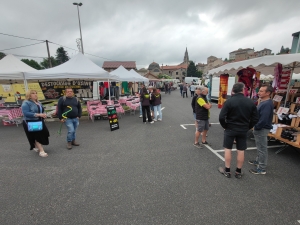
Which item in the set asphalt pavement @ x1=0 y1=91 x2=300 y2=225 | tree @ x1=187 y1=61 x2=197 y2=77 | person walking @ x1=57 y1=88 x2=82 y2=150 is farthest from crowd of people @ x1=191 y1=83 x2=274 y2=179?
tree @ x1=187 y1=61 x2=197 y2=77

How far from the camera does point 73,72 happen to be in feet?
23.1

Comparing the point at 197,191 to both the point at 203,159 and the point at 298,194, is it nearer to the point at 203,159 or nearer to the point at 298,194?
the point at 203,159

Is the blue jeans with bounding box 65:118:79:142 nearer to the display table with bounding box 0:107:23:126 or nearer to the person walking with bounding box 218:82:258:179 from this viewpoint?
the person walking with bounding box 218:82:258:179

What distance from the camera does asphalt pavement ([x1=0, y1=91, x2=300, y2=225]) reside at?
81.3 inches

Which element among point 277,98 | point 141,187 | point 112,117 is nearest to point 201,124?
point 141,187

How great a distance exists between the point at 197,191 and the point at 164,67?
100013 mm

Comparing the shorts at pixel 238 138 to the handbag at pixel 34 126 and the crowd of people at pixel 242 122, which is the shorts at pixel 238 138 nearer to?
the crowd of people at pixel 242 122

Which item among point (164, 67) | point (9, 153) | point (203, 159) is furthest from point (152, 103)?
point (164, 67)

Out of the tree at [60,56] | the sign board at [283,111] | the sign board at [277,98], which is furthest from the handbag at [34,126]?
the tree at [60,56]

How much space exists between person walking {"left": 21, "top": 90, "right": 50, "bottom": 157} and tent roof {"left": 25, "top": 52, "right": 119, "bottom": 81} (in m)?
3.64

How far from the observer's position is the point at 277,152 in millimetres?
3889

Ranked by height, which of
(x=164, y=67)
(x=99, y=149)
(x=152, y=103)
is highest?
(x=164, y=67)

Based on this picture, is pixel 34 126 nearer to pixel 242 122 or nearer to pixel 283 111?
pixel 242 122

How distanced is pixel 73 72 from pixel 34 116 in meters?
4.15
